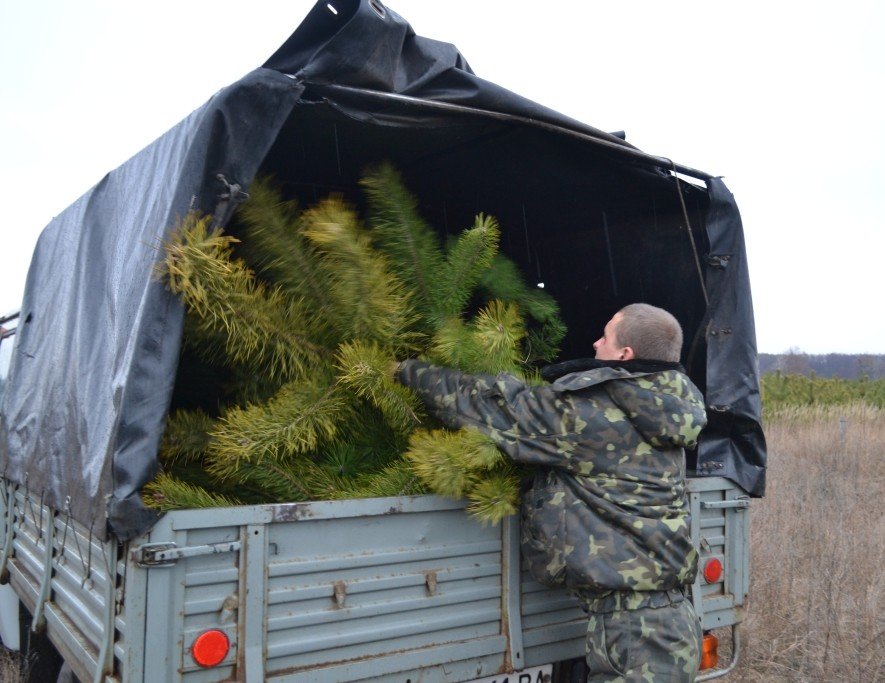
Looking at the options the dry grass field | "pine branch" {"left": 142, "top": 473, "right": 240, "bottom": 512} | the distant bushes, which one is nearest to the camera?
"pine branch" {"left": 142, "top": 473, "right": 240, "bottom": 512}

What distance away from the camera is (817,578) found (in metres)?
5.30

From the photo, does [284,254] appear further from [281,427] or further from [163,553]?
[163,553]

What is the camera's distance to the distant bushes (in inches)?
663

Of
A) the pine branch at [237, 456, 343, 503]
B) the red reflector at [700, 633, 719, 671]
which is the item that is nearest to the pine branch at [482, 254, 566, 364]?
the pine branch at [237, 456, 343, 503]

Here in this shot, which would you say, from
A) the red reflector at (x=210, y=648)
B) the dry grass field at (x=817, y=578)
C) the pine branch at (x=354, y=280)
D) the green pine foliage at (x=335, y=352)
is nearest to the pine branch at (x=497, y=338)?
the green pine foliage at (x=335, y=352)

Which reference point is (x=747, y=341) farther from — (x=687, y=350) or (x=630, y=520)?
(x=630, y=520)

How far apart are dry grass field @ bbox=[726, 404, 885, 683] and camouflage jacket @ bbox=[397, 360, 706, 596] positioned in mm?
2203

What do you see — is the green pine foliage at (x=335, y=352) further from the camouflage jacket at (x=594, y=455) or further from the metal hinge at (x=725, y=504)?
the metal hinge at (x=725, y=504)

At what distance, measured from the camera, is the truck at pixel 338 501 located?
2014mm

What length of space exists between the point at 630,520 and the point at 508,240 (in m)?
1.93

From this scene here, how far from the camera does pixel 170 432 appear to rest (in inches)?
95.7

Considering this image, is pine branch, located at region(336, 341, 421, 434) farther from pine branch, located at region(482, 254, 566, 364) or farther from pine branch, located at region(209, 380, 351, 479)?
pine branch, located at region(482, 254, 566, 364)

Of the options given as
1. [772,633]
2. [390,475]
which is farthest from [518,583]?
[772,633]

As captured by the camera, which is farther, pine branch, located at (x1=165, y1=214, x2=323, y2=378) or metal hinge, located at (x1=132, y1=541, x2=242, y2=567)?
pine branch, located at (x1=165, y1=214, x2=323, y2=378)
